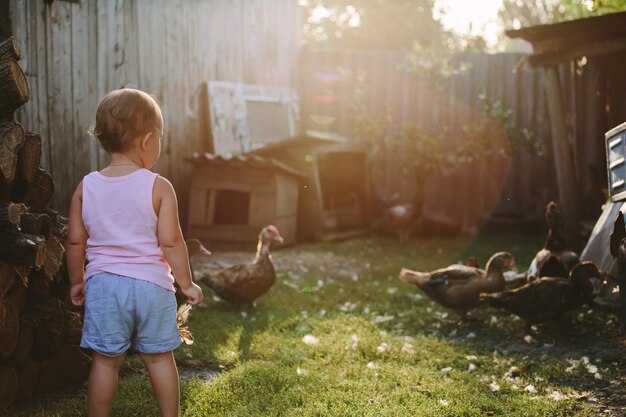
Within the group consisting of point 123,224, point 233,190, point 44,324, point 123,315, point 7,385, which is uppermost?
point 123,224

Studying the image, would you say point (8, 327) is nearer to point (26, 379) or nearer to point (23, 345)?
point (23, 345)

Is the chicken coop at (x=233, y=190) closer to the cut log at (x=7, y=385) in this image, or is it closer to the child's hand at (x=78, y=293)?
the cut log at (x=7, y=385)

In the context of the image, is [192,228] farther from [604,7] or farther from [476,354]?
[604,7]

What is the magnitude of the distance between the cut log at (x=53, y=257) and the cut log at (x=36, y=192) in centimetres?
21

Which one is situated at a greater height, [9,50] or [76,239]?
[9,50]

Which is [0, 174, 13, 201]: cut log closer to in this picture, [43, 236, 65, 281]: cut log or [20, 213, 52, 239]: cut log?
[20, 213, 52, 239]: cut log

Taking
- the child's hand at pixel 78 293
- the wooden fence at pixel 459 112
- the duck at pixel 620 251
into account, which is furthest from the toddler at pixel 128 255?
the wooden fence at pixel 459 112

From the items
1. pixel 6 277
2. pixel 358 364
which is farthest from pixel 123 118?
pixel 358 364

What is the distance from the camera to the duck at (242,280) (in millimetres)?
5789

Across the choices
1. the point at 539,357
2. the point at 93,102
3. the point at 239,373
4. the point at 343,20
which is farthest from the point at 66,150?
the point at 343,20

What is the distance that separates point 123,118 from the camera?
291cm

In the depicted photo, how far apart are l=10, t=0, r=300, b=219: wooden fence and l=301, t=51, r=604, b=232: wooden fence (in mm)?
915

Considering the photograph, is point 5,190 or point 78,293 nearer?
point 78,293

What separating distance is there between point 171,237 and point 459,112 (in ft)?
31.4
